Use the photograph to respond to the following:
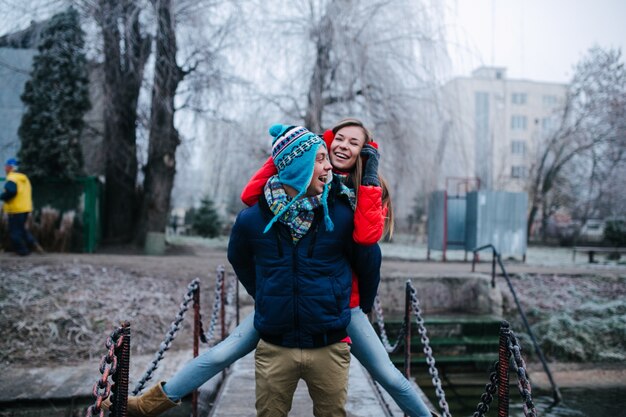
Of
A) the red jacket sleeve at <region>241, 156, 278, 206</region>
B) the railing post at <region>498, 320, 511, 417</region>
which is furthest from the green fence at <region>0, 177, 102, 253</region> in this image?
the railing post at <region>498, 320, 511, 417</region>

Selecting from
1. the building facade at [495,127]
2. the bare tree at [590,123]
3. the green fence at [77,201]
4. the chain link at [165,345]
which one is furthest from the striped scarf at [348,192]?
the bare tree at [590,123]

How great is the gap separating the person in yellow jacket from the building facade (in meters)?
10.2

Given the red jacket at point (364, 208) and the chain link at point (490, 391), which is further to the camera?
the chain link at point (490, 391)

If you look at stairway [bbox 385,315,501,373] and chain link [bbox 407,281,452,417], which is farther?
stairway [bbox 385,315,501,373]

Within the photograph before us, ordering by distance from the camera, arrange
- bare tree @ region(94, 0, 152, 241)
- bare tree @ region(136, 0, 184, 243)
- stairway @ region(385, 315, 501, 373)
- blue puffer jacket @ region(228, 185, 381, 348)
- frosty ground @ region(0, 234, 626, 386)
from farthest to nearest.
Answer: bare tree @ region(136, 0, 184, 243)
bare tree @ region(94, 0, 152, 241)
stairway @ region(385, 315, 501, 373)
frosty ground @ region(0, 234, 626, 386)
blue puffer jacket @ region(228, 185, 381, 348)

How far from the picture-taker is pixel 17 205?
10047mm

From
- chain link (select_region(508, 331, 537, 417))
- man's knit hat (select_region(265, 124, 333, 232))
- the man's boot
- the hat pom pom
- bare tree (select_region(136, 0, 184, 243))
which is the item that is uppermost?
bare tree (select_region(136, 0, 184, 243))

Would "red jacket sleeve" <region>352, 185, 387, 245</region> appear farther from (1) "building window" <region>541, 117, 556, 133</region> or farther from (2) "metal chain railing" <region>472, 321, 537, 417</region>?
(1) "building window" <region>541, 117, 556, 133</region>

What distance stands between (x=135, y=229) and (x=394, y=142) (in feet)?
24.4

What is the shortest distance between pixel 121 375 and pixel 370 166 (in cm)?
168

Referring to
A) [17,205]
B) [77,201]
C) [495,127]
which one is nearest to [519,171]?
[495,127]

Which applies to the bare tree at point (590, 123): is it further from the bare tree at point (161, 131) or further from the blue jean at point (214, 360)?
the blue jean at point (214, 360)

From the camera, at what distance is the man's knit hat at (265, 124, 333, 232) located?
243 centimetres

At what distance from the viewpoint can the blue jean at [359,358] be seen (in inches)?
109
